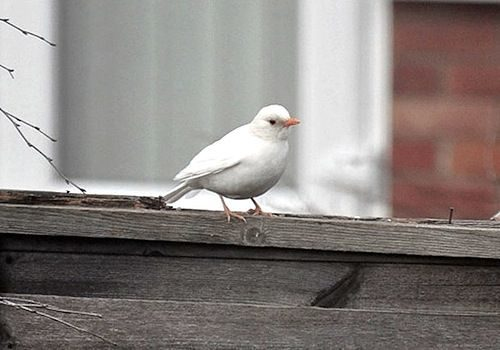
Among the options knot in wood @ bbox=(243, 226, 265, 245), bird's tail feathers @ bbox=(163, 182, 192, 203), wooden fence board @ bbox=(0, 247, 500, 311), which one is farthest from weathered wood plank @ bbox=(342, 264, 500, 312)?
bird's tail feathers @ bbox=(163, 182, 192, 203)

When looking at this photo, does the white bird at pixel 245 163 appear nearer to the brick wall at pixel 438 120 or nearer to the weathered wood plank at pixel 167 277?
the weathered wood plank at pixel 167 277

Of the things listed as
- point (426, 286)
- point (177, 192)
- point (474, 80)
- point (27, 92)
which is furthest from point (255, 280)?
point (474, 80)

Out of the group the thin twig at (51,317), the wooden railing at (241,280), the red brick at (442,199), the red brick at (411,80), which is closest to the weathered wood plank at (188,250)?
the wooden railing at (241,280)

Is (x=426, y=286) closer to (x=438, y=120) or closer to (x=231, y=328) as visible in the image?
(x=231, y=328)

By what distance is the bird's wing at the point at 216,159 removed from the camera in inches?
124

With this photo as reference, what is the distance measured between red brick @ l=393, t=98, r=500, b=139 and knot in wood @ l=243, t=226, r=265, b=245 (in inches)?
155

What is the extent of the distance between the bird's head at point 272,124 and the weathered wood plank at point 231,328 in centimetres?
62

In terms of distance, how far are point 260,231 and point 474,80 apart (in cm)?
411

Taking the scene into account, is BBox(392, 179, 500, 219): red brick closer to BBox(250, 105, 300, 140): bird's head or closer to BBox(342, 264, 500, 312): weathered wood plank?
BBox(250, 105, 300, 140): bird's head

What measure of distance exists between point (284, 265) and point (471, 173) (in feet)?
13.1

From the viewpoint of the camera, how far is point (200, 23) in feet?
21.6

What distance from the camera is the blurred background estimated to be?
6.51 metres

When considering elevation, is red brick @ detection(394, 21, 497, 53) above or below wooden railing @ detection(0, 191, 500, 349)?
above

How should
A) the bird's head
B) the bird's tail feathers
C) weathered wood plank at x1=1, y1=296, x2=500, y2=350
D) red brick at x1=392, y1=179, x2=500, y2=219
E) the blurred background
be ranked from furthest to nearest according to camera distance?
red brick at x1=392, y1=179, x2=500, y2=219 → the blurred background → the bird's tail feathers → the bird's head → weathered wood plank at x1=1, y1=296, x2=500, y2=350
